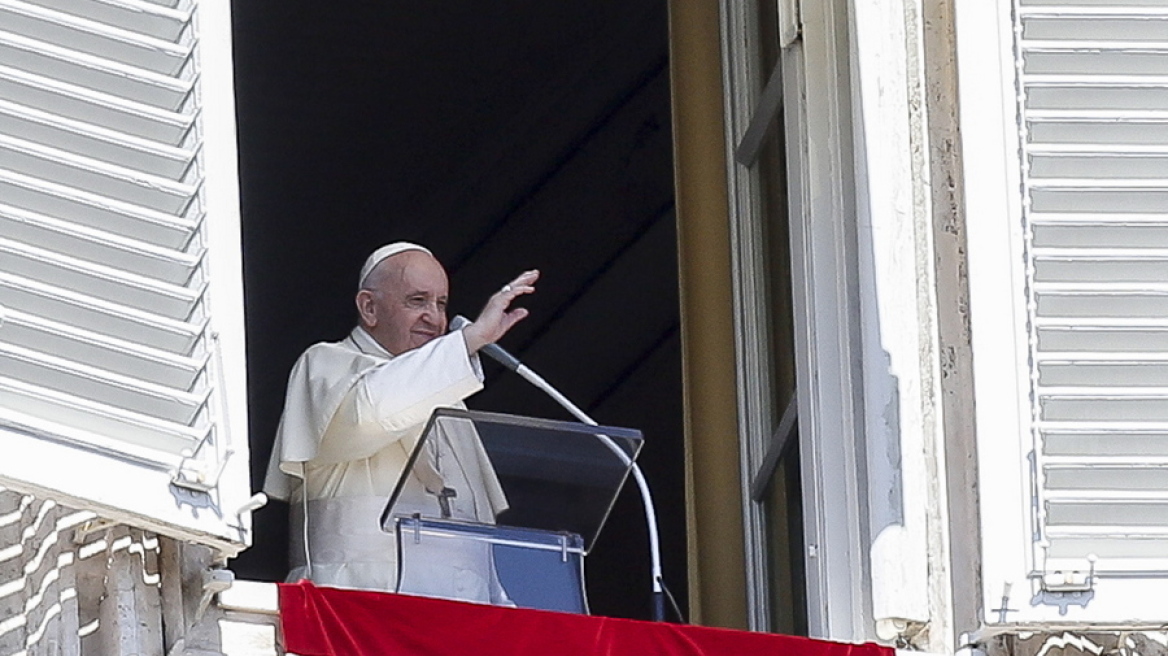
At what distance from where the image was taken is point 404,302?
5270 millimetres

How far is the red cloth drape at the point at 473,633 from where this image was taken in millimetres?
3807

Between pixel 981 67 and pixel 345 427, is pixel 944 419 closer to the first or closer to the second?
pixel 981 67

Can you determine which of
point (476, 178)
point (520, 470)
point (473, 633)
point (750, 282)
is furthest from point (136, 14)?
point (476, 178)

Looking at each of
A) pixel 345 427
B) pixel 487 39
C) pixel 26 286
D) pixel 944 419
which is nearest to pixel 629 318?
pixel 487 39

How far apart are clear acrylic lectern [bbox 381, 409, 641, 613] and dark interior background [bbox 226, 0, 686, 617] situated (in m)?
3.31

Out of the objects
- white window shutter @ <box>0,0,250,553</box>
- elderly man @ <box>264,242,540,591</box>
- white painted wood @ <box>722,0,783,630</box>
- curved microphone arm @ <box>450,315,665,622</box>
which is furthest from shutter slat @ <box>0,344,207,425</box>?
white painted wood @ <box>722,0,783,630</box>

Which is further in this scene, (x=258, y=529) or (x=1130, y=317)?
(x=258, y=529)

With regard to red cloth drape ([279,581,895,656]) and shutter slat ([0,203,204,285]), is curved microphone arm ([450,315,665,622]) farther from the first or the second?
shutter slat ([0,203,204,285])

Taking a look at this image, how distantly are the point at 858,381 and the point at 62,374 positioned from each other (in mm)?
1463

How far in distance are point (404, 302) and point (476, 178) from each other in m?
3.44

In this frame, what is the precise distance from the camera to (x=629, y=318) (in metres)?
9.09

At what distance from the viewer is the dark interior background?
26.9 feet

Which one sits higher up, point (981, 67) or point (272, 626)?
point (981, 67)

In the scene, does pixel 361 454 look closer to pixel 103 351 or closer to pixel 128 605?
pixel 128 605
